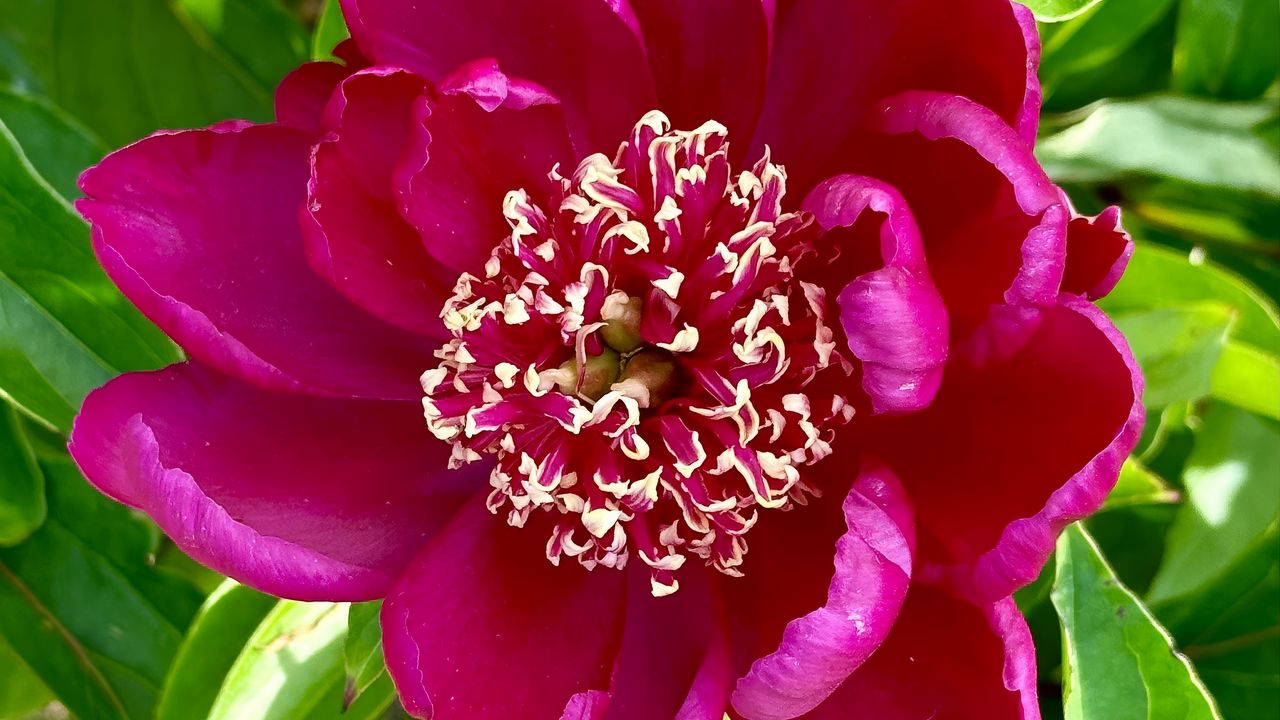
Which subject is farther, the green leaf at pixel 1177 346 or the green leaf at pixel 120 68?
the green leaf at pixel 120 68

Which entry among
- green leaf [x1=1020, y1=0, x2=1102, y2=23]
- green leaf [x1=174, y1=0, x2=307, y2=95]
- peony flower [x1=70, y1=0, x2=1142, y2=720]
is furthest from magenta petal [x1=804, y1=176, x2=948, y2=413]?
green leaf [x1=174, y1=0, x2=307, y2=95]

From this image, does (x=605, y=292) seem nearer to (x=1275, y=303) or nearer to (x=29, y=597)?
(x=29, y=597)

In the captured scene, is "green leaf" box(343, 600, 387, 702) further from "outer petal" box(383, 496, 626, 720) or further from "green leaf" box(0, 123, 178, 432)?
"green leaf" box(0, 123, 178, 432)

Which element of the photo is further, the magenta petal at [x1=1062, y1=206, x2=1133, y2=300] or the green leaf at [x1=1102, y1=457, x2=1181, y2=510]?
the green leaf at [x1=1102, y1=457, x2=1181, y2=510]

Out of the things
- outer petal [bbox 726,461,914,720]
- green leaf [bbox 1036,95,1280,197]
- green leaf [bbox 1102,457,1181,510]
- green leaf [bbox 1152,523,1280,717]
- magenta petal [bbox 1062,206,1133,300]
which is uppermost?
magenta petal [bbox 1062,206,1133,300]

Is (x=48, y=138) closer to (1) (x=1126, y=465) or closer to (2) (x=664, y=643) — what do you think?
(2) (x=664, y=643)

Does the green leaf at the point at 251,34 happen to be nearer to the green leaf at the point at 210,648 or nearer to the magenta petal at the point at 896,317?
the green leaf at the point at 210,648

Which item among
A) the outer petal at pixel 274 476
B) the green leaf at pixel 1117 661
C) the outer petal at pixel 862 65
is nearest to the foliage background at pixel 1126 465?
the green leaf at pixel 1117 661
